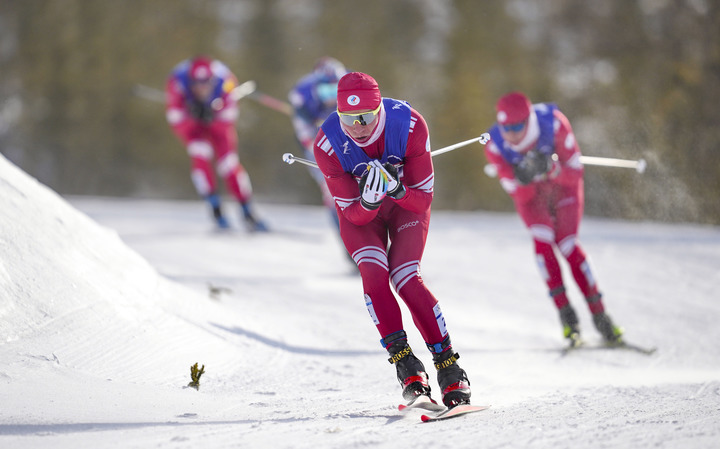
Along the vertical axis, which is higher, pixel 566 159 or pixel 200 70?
pixel 200 70

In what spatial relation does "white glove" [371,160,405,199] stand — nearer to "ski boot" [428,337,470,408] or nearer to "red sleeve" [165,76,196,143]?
"ski boot" [428,337,470,408]

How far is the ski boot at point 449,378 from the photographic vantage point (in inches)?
157

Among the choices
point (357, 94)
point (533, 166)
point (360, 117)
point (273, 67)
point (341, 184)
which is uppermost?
point (273, 67)

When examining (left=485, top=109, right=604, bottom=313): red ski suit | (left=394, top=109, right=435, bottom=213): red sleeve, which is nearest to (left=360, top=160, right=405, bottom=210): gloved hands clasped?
(left=394, top=109, right=435, bottom=213): red sleeve

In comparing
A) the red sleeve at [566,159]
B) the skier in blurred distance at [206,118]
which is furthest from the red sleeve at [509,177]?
the skier in blurred distance at [206,118]

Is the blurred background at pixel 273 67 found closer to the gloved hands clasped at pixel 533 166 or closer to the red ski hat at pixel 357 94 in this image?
the gloved hands clasped at pixel 533 166

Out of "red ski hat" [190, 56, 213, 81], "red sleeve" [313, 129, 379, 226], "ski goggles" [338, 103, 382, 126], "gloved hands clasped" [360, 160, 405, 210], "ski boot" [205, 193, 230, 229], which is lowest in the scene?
"gloved hands clasped" [360, 160, 405, 210]

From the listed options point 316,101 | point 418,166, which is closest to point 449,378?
point 418,166

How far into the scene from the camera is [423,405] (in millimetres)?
3887

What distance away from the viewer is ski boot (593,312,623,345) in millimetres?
6527

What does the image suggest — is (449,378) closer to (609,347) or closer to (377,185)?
(377,185)

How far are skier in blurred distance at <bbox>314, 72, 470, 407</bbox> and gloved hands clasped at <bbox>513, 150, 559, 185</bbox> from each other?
219 centimetres

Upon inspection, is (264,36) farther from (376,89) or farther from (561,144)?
(376,89)

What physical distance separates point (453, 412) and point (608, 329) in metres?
3.09
